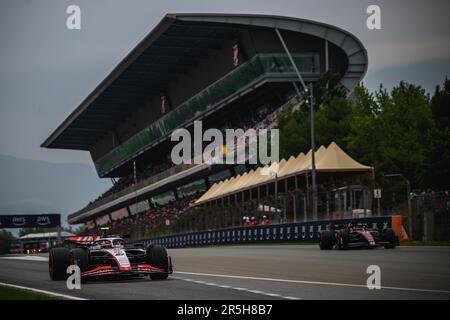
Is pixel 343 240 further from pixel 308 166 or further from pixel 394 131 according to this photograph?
pixel 394 131

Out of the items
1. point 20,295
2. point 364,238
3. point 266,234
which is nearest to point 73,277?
point 20,295

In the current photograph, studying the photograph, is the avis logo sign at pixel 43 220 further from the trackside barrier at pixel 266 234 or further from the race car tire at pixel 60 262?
the race car tire at pixel 60 262

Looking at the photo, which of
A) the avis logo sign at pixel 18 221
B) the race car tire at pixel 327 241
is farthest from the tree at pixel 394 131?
the avis logo sign at pixel 18 221

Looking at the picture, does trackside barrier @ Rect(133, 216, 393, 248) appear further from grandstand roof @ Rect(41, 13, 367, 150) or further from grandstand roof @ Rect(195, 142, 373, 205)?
grandstand roof @ Rect(41, 13, 367, 150)

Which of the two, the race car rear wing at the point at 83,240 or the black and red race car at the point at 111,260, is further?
the race car rear wing at the point at 83,240

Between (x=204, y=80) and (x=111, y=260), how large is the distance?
67287 millimetres

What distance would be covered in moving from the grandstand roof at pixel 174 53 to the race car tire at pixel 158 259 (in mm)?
51086

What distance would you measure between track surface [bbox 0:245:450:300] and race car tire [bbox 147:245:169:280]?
0.30 metres

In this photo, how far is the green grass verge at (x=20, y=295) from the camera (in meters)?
14.6

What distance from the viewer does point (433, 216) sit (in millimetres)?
32844

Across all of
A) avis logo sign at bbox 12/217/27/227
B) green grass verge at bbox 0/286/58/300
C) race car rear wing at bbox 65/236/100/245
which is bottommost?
green grass verge at bbox 0/286/58/300

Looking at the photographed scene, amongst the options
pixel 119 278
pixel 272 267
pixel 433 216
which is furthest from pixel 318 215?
pixel 119 278

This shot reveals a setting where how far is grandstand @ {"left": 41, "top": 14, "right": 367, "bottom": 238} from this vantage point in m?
72.0

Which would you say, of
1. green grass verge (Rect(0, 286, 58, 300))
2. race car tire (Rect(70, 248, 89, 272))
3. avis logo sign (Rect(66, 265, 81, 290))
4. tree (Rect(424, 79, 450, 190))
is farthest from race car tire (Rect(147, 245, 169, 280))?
tree (Rect(424, 79, 450, 190))
